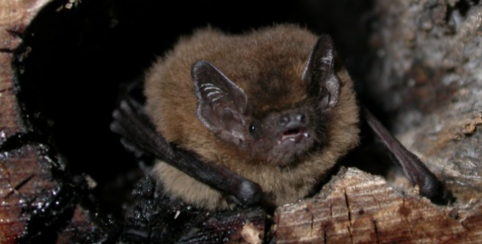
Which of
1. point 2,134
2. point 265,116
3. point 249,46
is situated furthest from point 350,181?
point 2,134

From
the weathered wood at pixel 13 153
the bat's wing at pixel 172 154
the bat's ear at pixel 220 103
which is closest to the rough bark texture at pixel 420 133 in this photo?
the bat's wing at pixel 172 154

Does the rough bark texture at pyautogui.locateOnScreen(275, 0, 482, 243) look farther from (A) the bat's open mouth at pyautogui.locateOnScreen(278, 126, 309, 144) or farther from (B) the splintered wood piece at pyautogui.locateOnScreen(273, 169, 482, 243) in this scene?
(A) the bat's open mouth at pyautogui.locateOnScreen(278, 126, 309, 144)

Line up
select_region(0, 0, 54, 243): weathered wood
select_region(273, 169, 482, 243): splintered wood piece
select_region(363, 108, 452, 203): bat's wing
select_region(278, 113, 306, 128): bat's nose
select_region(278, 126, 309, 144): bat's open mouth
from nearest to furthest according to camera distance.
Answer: select_region(273, 169, 482, 243): splintered wood piece, select_region(0, 0, 54, 243): weathered wood, select_region(278, 113, 306, 128): bat's nose, select_region(278, 126, 309, 144): bat's open mouth, select_region(363, 108, 452, 203): bat's wing

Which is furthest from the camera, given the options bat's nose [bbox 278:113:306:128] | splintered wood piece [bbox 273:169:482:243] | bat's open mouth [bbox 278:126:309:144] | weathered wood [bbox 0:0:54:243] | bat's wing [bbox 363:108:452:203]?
bat's wing [bbox 363:108:452:203]

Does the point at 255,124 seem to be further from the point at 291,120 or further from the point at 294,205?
the point at 294,205

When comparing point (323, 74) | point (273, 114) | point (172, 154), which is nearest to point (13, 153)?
point (172, 154)

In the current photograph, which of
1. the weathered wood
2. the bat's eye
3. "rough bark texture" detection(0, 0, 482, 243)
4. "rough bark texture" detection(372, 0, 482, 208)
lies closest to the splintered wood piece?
"rough bark texture" detection(0, 0, 482, 243)

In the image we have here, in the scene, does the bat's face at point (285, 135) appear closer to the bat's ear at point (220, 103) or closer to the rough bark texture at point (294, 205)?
the bat's ear at point (220, 103)

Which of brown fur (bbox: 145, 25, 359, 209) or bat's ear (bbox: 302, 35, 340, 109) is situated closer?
bat's ear (bbox: 302, 35, 340, 109)
